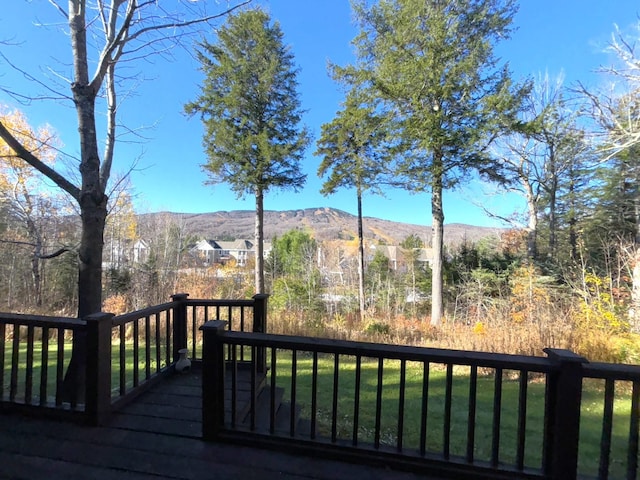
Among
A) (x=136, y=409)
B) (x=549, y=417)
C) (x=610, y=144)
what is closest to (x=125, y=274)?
(x=136, y=409)

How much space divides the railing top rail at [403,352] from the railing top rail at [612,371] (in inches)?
7.2

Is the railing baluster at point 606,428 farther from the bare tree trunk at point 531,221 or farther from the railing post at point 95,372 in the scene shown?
the bare tree trunk at point 531,221

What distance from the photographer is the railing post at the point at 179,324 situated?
11.2ft

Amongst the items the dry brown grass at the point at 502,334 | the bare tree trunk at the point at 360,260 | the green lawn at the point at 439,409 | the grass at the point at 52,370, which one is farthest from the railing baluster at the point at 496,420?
the bare tree trunk at the point at 360,260

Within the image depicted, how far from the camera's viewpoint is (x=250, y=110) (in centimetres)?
936

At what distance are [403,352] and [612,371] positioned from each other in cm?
107

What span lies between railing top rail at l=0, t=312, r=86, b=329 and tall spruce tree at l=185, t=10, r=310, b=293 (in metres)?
7.32

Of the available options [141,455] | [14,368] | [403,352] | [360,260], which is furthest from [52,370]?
[360,260]

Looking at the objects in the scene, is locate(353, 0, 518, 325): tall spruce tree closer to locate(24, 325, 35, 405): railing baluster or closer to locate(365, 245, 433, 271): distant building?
locate(365, 245, 433, 271): distant building

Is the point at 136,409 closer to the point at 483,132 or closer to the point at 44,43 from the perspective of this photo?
the point at 44,43

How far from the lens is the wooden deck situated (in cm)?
173

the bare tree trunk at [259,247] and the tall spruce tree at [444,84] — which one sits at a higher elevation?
the tall spruce tree at [444,84]

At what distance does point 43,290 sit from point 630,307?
55.1 feet

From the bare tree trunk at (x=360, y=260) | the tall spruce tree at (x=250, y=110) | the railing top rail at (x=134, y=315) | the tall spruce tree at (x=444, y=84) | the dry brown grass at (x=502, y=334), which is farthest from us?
the bare tree trunk at (x=360, y=260)
